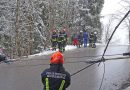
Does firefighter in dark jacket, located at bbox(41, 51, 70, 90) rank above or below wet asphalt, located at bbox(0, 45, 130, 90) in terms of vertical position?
above

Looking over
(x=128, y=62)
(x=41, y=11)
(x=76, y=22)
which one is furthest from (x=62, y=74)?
(x=76, y=22)

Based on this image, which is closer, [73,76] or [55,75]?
[55,75]

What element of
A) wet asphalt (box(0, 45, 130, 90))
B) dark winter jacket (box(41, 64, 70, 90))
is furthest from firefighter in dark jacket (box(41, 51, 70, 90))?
wet asphalt (box(0, 45, 130, 90))

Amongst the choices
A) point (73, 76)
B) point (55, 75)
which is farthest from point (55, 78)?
point (73, 76)

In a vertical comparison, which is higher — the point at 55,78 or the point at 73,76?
the point at 55,78

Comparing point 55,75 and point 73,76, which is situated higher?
point 55,75

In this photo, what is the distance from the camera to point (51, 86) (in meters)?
8.51

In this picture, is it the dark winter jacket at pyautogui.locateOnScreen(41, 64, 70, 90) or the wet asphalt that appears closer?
the dark winter jacket at pyautogui.locateOnScreen(41, 64, 70, 90)

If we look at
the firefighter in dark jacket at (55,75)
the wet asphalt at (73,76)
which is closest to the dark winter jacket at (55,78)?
the firefighter in dark jacket at (55,75)

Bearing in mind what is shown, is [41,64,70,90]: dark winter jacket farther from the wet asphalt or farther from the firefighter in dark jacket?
the wet asphalt

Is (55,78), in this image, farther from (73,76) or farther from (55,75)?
(73,76)

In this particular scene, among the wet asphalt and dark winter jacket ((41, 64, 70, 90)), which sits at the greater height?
dark winter jacket ((41, 64, 70, 90))

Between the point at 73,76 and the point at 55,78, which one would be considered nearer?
the point at 55,78

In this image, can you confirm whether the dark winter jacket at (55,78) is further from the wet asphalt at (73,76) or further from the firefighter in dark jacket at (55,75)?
the wet asphalt at (73,76)
